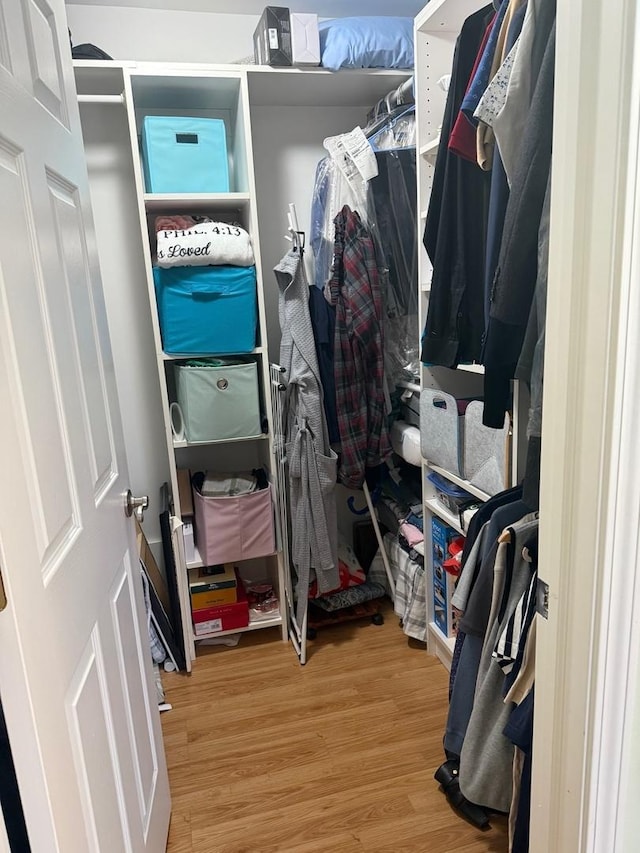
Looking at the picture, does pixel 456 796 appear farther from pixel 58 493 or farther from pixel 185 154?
pixel 185 154

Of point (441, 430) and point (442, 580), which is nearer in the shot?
point (441, 430)

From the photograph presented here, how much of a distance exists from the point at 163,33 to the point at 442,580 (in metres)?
2.35

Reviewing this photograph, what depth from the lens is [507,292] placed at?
1.20m

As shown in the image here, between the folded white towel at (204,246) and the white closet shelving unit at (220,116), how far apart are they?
0.24ft

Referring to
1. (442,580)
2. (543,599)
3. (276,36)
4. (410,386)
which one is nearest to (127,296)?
(276,36)

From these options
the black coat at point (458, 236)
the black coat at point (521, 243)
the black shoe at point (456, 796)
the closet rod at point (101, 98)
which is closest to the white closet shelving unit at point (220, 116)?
the closet rod at point (101, 98)

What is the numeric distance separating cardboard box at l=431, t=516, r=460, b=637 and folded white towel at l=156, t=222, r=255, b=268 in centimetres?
121

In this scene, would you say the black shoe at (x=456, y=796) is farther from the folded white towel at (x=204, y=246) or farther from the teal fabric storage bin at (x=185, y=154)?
the teal fabric storage bin at (x=185, y=154)

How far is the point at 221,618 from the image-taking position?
2.37 meters

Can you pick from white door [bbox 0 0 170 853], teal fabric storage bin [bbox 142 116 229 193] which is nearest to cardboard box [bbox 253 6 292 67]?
teal fabric storage bin [bbox 142 116 229 193]

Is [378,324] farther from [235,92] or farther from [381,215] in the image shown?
[235,92]

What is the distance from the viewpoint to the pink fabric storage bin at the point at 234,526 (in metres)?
2.24

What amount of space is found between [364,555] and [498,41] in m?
2.06

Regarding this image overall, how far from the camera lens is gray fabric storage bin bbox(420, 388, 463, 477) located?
184cm
